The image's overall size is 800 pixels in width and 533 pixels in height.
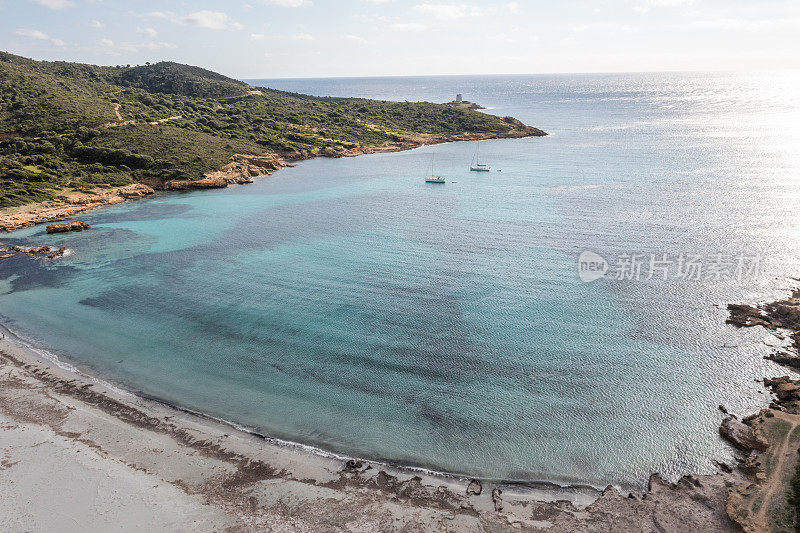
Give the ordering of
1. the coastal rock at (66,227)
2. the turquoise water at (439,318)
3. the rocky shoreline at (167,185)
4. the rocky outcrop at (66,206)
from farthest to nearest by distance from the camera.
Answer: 1. the rocky shoreline at (167,185)
2. the rocky outcrop at (66,206)
3. the coastal rock at (66,227)
4. the turquoise water at (439,318)

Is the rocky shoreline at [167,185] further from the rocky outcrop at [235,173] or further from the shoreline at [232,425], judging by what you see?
the shoreline at [232,425]

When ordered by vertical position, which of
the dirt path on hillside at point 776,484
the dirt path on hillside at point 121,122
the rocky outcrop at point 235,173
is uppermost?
the dirt path on hillside at point 121,122

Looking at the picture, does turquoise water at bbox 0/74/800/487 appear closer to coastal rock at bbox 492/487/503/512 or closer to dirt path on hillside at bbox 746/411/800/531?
coastal rock at bbox 492/487/503/512

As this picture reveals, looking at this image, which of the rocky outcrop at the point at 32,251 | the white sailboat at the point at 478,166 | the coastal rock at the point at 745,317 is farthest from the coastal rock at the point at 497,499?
the white sailboat at the point at 478,166

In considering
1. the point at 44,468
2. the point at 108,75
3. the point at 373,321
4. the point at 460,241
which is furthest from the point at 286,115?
the point at 44,468

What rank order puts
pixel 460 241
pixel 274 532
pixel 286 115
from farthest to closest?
pixel 286 115
pixel 460 241
pixel 274 532

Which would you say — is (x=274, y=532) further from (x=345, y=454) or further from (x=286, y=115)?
(x=286, y=115)

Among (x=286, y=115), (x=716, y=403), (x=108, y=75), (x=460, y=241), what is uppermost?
(x=108, y=75)
